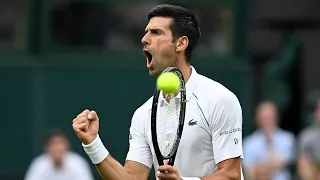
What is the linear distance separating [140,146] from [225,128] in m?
0.61

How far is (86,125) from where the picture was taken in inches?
234

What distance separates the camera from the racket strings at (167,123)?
19.8ft

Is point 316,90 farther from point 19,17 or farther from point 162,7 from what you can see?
point 162,7

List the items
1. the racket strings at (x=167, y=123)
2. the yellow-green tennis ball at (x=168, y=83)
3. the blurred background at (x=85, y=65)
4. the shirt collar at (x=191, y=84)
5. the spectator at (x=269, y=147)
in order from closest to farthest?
the yellow-green tennis ball at (x=168, y=83) < the racket strings at (x=167, y=123) < the shirt collar at (x=191, y=84) < the spectator at (x=269, y=147) < the blurred background at (x=85, y=65)

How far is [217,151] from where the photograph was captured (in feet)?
20.1

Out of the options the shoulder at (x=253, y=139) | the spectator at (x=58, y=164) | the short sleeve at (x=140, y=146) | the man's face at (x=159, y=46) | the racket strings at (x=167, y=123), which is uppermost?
the man's face at (x=159, y=46)

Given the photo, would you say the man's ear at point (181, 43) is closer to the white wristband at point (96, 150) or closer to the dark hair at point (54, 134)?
the white wristband at point (96, 150)

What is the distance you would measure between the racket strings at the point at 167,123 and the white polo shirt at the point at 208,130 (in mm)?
141

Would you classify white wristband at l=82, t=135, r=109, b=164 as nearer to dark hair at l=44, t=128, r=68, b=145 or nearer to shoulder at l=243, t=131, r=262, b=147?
dark hair at l=44, t=128, r=68, b=145

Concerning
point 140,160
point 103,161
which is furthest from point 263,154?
point 103,161

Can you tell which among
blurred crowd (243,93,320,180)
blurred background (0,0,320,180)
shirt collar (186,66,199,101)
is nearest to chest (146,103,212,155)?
shirt collar (186,66,199,101)

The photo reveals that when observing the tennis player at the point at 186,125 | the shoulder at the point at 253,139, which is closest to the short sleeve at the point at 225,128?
the tennis player at the point at 186,125

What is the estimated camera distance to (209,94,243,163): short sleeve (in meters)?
6.11

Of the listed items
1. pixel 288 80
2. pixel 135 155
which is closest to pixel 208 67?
pixel 288 80
